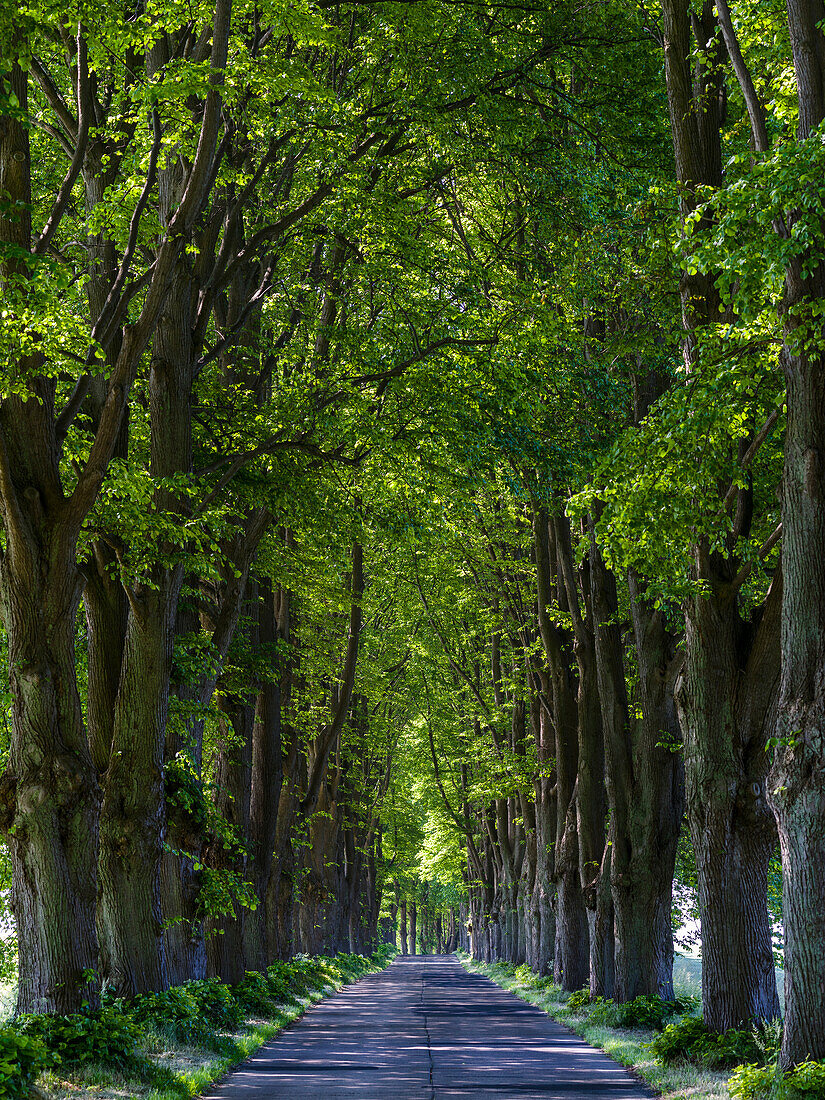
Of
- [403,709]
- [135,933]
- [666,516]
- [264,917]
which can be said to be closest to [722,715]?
[666,516]

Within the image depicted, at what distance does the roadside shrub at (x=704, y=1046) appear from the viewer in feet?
32.1

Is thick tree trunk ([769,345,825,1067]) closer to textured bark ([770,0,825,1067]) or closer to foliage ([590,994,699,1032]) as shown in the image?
textured bark ([770,0,825,1067])

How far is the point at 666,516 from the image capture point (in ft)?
31.8

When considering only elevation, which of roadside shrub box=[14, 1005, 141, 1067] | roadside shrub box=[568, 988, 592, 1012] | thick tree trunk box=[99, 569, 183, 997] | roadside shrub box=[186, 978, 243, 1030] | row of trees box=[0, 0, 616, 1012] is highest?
row of trees box=[0, 0, 616, 1012]

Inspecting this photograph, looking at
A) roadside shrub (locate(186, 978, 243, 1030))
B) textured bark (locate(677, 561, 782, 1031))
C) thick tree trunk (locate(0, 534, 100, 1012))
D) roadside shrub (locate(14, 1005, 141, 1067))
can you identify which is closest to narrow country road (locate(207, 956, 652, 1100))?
roadside shrub (locate(186, 978, 243, 1030))

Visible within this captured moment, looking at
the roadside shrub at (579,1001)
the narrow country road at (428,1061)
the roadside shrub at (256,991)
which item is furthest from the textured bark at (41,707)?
the roadside shrub at (579,1001)

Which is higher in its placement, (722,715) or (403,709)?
(403,709)

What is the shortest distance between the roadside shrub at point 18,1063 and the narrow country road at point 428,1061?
2587 millimetres

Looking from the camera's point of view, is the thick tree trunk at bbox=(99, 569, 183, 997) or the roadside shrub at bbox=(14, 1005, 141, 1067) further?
the thick tree trunk at bbox=(99, 569, 183, 997)

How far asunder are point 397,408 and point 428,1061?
828 cm

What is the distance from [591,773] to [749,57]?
1192 centimetres

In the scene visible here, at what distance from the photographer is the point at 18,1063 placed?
21.6 feet

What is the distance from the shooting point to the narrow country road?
31.3 ft

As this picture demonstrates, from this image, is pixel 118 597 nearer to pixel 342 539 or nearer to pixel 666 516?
pixel 342 539
